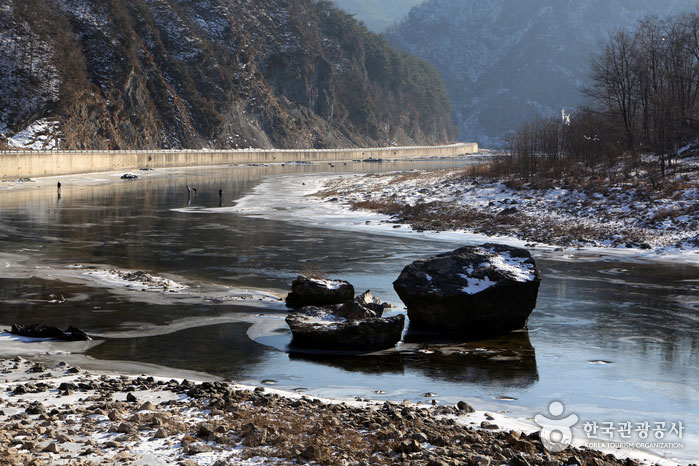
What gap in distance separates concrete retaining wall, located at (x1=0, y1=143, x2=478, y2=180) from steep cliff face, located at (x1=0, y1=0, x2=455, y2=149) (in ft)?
21.5

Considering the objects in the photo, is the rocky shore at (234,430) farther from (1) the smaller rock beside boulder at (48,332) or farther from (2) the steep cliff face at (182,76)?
(2) the steep cliff face at (182,76)

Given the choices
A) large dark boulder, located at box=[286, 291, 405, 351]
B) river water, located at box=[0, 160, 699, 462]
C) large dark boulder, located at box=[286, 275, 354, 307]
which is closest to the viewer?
river water, located at box=[0, 160, 699, 462]

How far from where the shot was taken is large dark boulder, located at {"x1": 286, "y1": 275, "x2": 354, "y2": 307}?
18.1 meters

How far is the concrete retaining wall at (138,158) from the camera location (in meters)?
72.7

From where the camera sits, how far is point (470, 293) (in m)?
15.8

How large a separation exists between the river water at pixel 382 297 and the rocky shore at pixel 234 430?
1.38 meters

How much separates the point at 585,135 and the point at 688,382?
137 feet

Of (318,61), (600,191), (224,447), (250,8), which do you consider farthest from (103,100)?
(224,447)

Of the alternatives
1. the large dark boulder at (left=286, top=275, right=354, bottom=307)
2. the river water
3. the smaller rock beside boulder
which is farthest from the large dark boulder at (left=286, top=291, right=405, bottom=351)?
the smaller rock beside boulder

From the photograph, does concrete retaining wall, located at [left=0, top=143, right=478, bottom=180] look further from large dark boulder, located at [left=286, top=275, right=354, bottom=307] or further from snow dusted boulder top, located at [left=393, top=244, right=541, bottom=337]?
snow dusted boulder top, located at [left=393, top=244, right=541, bottom=337]

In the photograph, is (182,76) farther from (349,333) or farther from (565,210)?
(349,333)

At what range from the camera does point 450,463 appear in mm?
8023

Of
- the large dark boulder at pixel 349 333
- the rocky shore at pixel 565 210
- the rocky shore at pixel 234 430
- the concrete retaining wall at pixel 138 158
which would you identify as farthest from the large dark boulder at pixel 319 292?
the concrete retaining wall at pixel 138 158

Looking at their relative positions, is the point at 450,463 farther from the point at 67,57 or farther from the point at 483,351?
the point at 67,57
